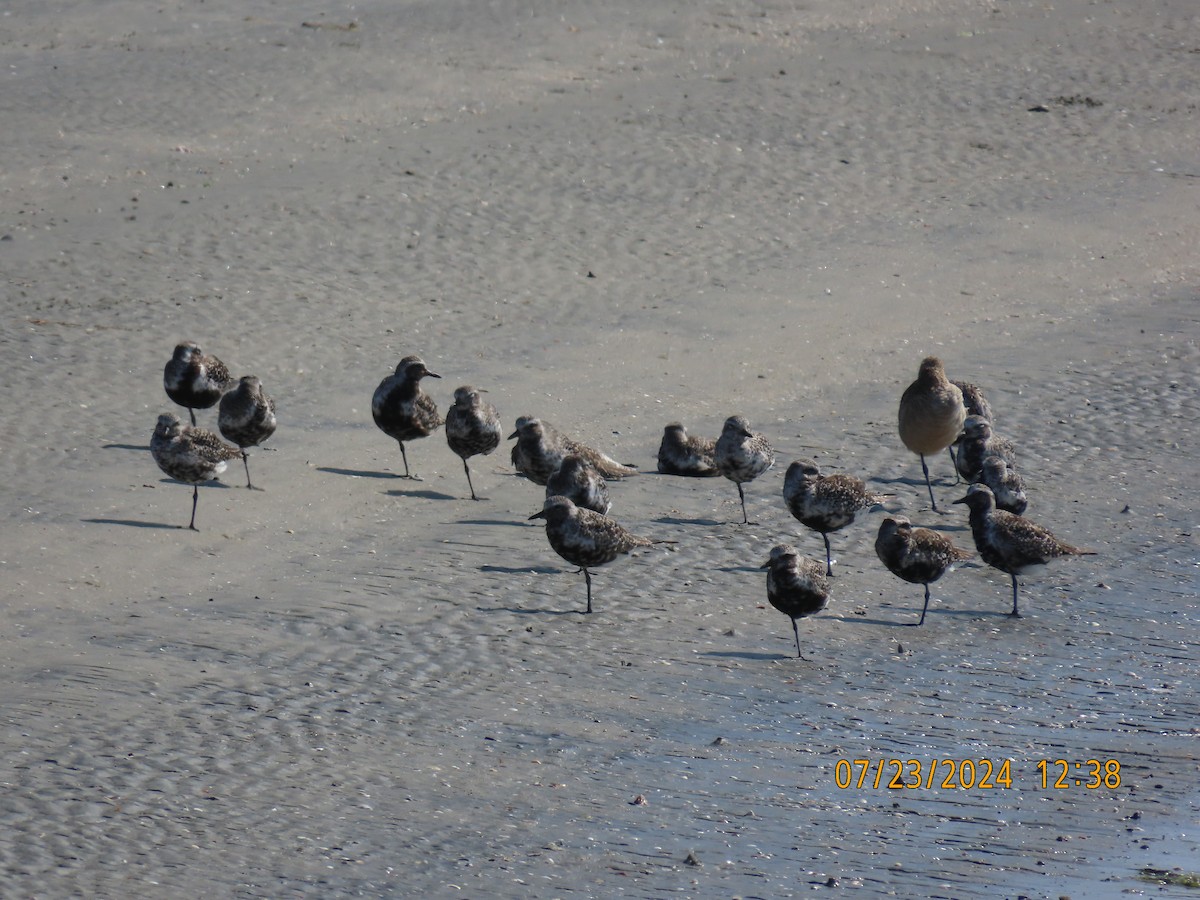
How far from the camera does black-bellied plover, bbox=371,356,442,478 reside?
45.1 ft

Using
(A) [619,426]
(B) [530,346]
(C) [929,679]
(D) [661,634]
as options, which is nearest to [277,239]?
(B) [530,346]

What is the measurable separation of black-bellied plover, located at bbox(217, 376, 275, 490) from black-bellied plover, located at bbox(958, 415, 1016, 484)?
5.47 m

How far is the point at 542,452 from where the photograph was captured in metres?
13.1

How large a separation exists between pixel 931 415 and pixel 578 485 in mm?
3126

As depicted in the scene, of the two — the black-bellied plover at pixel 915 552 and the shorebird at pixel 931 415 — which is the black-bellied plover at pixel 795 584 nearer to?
the black-bellied plover at pixel 915 552

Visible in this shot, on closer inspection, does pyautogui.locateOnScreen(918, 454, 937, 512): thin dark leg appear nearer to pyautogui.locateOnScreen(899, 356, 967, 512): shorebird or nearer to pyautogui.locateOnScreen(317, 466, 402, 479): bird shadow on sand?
pyautogui.locateOnScreen(899, 356, 967, 512): shorebird

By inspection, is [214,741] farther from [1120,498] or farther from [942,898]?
[1120,498]

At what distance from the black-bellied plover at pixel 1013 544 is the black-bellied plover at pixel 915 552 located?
40 cm

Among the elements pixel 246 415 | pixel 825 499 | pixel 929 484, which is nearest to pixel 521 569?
pixel 825 499

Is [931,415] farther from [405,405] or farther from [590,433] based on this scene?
[405,405]

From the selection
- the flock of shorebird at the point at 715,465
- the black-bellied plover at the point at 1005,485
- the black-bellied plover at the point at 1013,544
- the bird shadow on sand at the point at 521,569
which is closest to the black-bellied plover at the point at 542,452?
the flock of shorebird at the point at 715,465

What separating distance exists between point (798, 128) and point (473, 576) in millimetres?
12781

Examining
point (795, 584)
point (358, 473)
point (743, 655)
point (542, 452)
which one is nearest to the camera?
point (795, 584)

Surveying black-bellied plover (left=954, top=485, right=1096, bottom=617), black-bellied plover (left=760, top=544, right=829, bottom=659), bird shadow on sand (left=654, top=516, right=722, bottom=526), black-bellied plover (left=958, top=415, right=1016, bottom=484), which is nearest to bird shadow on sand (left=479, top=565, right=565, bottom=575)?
bird shadow on sand (left=654, top=516, right=722, bottom=526)
